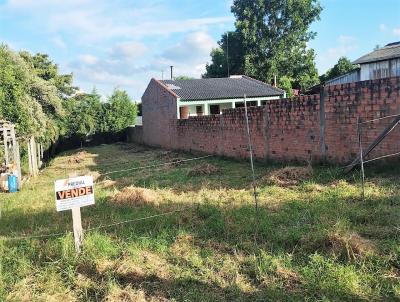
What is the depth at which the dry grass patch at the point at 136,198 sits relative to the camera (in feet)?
27.2

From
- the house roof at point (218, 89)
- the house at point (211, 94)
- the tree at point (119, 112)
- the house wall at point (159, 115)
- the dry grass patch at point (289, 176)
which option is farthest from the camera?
the tree at point (119, 112)

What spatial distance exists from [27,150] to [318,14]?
37820mm

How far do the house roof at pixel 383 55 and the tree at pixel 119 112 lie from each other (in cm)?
2223

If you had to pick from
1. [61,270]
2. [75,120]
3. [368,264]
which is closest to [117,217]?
[61,270]

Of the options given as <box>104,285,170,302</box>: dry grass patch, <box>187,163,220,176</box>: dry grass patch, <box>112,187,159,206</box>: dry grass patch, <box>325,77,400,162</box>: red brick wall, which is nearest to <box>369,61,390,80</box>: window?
<box>325,77,400,162</box>: red brick wall

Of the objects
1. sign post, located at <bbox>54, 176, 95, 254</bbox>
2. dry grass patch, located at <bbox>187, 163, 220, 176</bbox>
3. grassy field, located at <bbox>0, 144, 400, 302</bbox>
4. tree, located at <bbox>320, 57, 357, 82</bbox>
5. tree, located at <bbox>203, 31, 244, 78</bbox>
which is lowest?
grassy field, located at <bbox>0, 144, 400, 302</bbox>

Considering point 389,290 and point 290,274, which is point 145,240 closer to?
point 290,274

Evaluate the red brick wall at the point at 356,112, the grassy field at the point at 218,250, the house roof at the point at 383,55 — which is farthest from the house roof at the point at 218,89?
the grassy field at the point at 218,250

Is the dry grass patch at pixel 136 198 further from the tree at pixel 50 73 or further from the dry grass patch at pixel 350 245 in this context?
the tree at pixel 50 73

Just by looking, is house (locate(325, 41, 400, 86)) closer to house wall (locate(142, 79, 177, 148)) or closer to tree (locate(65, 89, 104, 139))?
house wall (locate(142, 79, 177, 148))

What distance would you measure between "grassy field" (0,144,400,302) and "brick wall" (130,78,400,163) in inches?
77.0

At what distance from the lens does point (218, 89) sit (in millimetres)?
29328

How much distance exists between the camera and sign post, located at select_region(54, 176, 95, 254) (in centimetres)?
520

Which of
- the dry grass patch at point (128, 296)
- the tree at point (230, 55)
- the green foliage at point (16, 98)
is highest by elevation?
the tree at point (230, 55)
